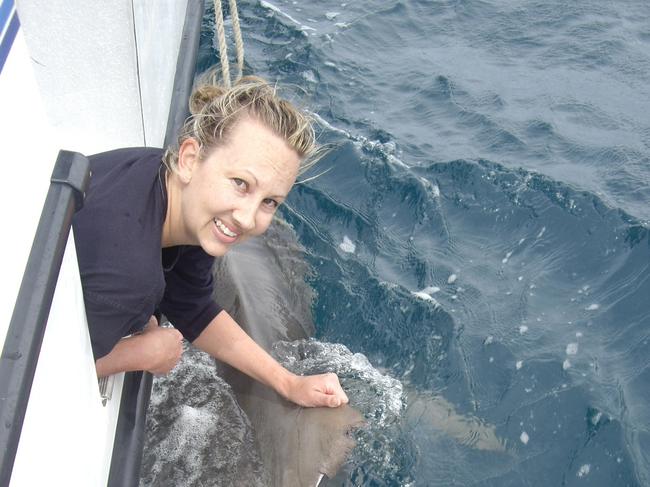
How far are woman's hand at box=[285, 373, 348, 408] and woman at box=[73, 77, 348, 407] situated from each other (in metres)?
0.59

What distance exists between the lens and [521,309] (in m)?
4.56

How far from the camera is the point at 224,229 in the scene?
2734mm

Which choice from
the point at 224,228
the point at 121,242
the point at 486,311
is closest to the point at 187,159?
the point at 224,228

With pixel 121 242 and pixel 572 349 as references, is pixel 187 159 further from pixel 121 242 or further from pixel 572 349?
pixel 572 349

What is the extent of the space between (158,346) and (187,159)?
27.5 inches

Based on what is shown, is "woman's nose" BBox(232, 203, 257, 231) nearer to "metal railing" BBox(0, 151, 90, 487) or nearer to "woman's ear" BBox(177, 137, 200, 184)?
"woman's ear" BBox(177, 137, 200, 184)

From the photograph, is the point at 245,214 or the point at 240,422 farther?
the point at 240,422

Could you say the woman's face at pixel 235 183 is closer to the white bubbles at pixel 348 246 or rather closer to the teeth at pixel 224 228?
the teeth at pixel 224 228

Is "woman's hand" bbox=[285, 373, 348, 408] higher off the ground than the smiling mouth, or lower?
lower

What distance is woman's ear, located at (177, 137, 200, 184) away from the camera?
9.01 feet

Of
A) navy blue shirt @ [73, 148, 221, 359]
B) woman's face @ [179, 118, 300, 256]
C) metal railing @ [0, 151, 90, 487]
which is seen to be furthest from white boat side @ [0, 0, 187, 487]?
woman's face @ [179, 118, 300, 256]

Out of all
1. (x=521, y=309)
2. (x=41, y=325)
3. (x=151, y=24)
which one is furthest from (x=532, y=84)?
(x=41, y=325)

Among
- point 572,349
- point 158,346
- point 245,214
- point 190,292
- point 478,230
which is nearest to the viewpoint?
point 245,214

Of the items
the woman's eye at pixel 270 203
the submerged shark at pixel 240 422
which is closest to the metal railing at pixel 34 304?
the woman's eye at pixel 270 203
